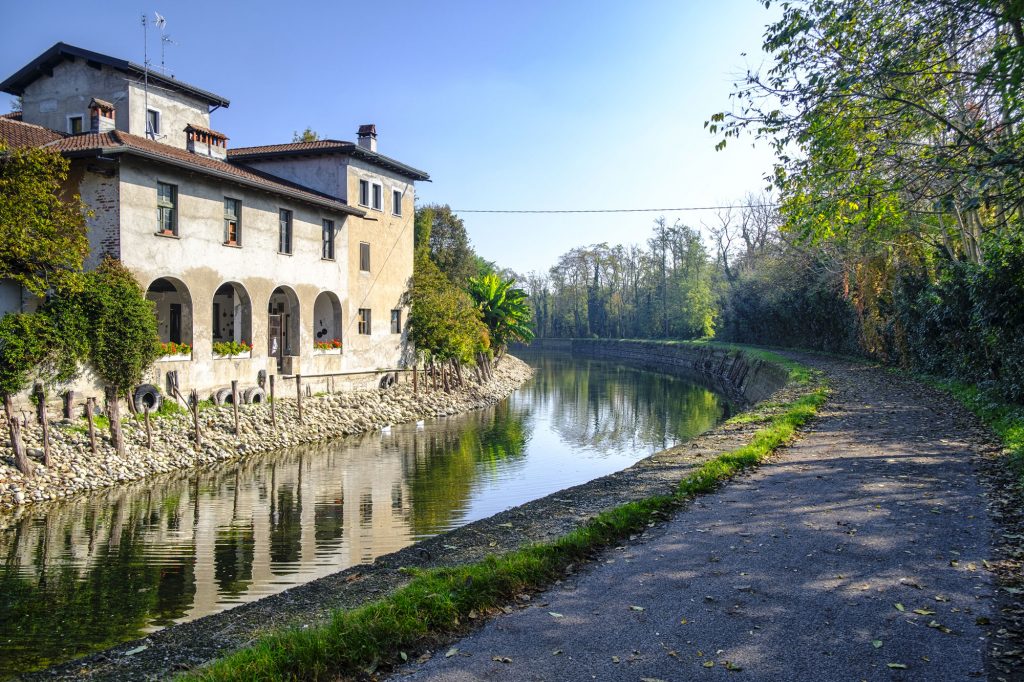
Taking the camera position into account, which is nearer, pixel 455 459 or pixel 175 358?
pixel 175 358

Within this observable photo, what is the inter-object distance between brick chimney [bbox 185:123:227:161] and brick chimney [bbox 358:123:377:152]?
645 centimetres

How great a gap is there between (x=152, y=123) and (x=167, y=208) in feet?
25.9

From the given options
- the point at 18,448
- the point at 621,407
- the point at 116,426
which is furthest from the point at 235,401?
the point at 621,407

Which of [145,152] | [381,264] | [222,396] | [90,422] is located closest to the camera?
[90,422]

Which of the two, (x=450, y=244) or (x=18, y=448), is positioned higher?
(x=450, y=244)

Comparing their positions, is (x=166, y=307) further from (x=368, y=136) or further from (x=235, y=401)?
(x=368, y=136)

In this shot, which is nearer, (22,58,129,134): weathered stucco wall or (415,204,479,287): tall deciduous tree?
(22,58,129,134): weathered stucco wall

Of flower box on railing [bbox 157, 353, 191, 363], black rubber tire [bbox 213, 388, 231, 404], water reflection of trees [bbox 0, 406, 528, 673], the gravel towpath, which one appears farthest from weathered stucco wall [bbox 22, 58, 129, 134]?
the gravel towpath

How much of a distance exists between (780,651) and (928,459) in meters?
8.06

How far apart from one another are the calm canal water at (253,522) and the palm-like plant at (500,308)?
52.2 ft

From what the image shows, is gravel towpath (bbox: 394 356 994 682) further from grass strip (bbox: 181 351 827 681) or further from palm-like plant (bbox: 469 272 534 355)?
palm-like plant (bbox: 469 272 534 355)

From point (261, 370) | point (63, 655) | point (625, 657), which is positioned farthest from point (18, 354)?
point (625, 657)

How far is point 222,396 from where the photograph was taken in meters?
20.3

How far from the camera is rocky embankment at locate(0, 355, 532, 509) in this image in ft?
46.3
